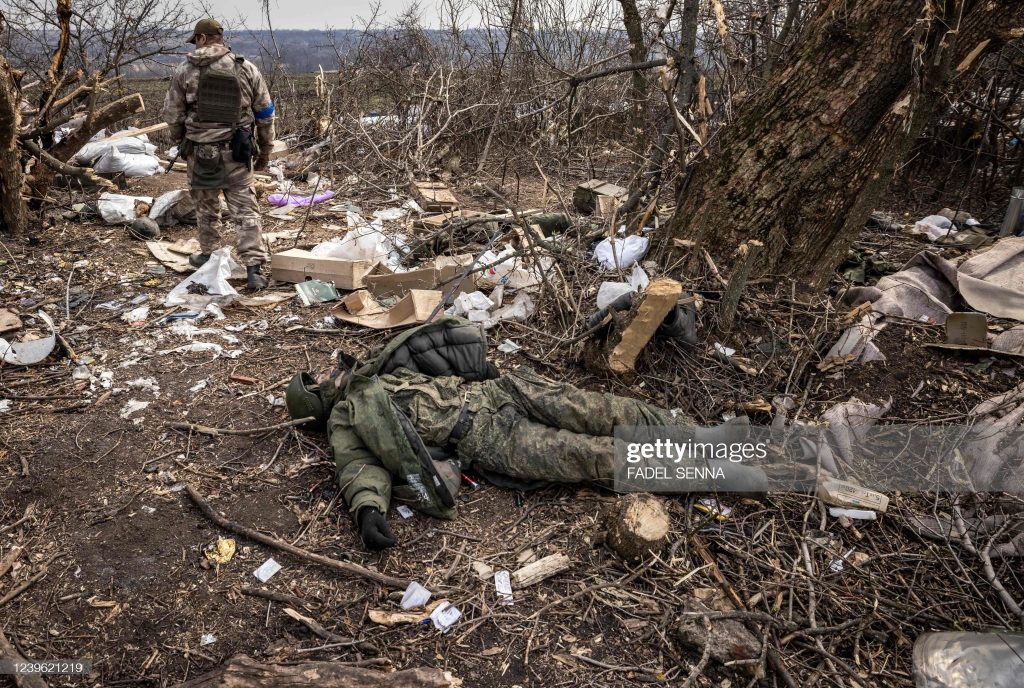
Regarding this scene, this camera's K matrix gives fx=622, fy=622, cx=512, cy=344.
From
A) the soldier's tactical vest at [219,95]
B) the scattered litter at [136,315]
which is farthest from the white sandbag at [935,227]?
the scattered litter at [136,315]

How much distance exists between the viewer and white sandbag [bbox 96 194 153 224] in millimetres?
5805

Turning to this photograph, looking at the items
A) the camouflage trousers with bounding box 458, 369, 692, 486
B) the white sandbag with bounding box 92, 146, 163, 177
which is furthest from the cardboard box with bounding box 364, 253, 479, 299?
the white sandbag with bounding box 92, 146, 163, 177

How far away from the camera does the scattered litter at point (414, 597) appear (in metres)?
2.32

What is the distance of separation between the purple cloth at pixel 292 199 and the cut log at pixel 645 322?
15.4ft

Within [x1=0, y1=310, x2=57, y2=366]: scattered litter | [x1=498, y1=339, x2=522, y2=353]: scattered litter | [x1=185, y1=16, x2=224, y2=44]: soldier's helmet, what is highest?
[x1=185, y1=16, x2=224, y2=44]: soldier's helmet

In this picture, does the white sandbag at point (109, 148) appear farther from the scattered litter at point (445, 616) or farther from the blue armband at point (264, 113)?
the scattered litter at point (445, 616)

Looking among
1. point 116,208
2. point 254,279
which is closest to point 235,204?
point 254,279

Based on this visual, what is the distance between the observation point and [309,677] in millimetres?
1913

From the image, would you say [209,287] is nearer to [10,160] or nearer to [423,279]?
[423,279]

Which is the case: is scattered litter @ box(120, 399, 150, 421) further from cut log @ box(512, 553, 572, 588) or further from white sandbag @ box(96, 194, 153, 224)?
white sandbag @ box(96, 194, 153, 224)

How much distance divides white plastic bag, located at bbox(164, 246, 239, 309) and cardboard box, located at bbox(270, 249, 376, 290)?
364 mm

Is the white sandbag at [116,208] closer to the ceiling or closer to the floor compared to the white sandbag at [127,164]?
closer to the floor

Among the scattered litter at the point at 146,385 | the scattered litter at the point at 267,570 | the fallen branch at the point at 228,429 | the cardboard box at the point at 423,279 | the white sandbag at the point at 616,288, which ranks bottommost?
the scattered litter at the point at 267,570

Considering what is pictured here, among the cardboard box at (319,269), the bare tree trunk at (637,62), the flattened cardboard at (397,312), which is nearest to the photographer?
the flattened cardboard at (397,312)
